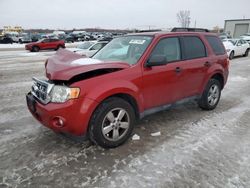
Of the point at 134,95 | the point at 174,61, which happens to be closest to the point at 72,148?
the point at 134,95

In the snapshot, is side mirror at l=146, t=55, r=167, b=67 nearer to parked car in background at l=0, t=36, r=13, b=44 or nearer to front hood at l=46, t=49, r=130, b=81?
front hood at l=46, t=49, r=130, b=81

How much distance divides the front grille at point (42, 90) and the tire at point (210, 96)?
130 inches

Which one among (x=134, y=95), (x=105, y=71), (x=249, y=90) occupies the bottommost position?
(x=249, y=90)

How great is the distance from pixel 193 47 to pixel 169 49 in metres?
0.72

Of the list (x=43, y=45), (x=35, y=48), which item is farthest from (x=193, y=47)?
(x=43, y=45)

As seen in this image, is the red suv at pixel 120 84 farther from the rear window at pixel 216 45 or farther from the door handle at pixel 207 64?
the rear window at pixel 216 45

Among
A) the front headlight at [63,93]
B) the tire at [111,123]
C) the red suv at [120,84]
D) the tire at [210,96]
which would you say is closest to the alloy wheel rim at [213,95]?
the tire at [210,96]

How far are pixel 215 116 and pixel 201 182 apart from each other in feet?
8.21

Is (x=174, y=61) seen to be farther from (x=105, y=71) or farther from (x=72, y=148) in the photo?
(x=72, y=148)

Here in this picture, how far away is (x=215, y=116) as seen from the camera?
508cm

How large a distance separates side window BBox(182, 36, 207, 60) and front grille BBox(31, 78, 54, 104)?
260 cm

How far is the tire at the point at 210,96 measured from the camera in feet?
17.1

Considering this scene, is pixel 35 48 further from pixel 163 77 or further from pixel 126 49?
pixel 163 77

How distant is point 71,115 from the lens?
Result: 3.20 meters
